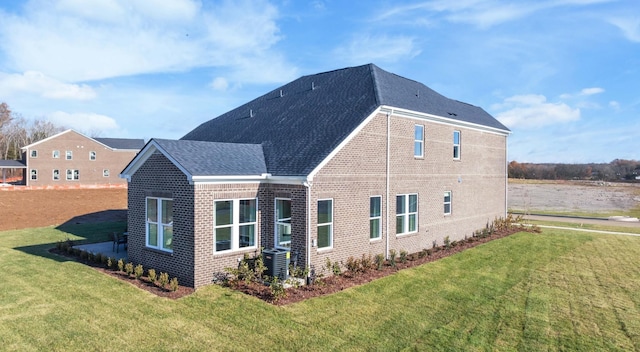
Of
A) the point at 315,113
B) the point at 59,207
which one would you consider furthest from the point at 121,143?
the point at 315,113

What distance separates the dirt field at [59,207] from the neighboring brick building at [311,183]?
16.9 meters

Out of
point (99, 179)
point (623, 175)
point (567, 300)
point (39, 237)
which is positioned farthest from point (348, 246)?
point (623, 175)

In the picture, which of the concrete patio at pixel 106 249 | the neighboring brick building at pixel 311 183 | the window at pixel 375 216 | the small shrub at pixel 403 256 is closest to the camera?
the neighboring brick building at pixel 311 183

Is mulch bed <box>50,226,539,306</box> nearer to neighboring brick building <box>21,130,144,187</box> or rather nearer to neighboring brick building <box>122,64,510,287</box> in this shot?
neighboring brick building <box>122,64,510,287</box>

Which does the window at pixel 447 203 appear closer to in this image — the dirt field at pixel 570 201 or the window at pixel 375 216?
the window at pixel 375 216

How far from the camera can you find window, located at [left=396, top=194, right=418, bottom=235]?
16969mm

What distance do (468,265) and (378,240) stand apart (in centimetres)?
A: 393

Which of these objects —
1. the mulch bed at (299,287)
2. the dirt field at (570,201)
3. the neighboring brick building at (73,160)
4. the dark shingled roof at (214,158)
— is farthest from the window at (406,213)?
the neighboring brick building at (73,160)

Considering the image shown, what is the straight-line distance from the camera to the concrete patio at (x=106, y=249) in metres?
16.6

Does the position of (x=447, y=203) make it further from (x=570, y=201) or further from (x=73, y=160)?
(x=73, y=160)

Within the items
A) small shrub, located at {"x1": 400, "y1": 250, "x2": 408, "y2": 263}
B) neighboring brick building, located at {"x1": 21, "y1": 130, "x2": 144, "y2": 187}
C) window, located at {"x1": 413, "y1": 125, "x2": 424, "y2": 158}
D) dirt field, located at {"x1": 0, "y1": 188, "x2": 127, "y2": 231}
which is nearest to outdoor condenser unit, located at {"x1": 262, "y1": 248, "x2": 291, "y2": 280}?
small shrub, located at {"x1": 400, "y1": 250, "x2": 408, "y2": 263}

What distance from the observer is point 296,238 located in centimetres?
1338

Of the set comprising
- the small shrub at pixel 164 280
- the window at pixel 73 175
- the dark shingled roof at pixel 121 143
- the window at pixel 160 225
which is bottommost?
the small shrub at pixel 164 280

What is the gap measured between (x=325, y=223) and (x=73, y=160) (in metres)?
61.5
